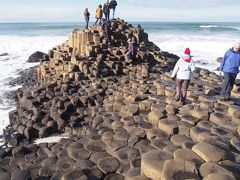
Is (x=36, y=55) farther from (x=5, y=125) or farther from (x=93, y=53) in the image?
(x=5, y=125)

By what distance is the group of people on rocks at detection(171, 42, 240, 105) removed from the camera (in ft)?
23.0

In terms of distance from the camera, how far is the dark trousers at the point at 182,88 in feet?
23.8

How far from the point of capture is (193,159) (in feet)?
14.9

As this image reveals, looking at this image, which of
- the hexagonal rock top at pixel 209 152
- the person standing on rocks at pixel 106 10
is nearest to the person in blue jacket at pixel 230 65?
the hexagonal rock top at pixel 209 152

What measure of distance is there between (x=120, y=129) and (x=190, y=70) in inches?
80.5

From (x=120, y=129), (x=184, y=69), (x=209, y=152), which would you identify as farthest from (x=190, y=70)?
(x=209, y=152)

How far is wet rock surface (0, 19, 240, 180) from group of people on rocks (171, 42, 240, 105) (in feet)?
0.92

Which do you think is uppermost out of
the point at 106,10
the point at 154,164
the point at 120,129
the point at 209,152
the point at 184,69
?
the point at 106,10

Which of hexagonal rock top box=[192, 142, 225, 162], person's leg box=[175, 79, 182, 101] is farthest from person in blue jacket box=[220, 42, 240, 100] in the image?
hexagonal rock top box=[192, 142, 225, 162]

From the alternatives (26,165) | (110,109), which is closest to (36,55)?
(110,109)

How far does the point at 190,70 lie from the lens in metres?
7.13

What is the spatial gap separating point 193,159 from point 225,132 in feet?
5.52

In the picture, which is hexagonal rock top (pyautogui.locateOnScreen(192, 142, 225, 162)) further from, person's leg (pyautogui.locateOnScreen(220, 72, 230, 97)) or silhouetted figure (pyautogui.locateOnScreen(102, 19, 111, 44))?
silhouetted figure (pyautogui.locateOnScreen(102, 19, 111, 44))

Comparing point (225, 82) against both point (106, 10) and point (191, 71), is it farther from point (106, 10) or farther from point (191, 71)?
point (106, 10)
